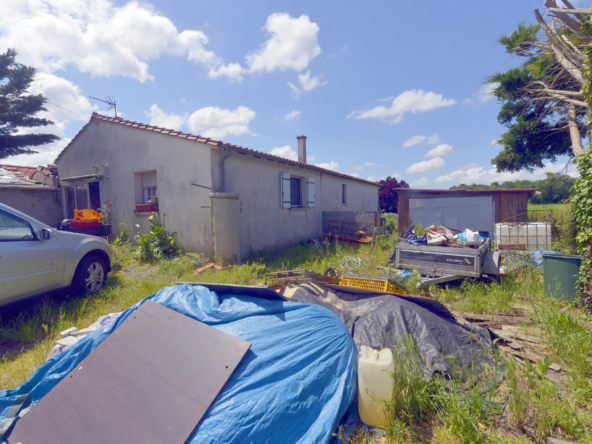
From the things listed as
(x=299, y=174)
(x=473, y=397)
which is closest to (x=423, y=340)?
(x=473, y=397)

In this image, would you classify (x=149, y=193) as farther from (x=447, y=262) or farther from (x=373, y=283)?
(x=447, y=262)

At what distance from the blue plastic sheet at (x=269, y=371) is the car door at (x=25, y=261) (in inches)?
69.2

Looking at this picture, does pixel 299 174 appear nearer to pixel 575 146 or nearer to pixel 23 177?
pixel 575 146

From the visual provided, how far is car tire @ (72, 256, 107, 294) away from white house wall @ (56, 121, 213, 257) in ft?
8.53

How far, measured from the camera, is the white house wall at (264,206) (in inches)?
310

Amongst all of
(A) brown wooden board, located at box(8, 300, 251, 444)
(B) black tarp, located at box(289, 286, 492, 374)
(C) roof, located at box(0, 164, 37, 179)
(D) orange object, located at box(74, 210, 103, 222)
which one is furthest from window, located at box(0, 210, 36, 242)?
(C) roof, located at box(0, 164, 37, 179)

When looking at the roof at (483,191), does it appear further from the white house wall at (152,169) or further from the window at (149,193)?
the window at (149,193)

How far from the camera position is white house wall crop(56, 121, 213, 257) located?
7.32 metres

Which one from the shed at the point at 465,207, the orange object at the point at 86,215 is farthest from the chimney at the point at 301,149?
the orange object at the point at 86,215

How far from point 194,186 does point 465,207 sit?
9.67 meters

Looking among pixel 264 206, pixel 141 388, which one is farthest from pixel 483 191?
pixel 141 388

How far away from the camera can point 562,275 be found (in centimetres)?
457

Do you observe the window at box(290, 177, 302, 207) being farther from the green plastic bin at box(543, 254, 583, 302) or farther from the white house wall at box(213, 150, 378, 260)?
the green plastic bin at box(543, 254, 583, 302)

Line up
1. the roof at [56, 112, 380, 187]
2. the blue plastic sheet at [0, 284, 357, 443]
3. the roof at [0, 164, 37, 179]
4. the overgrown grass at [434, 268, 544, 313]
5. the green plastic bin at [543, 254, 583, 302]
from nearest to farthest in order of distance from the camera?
the blue plastic sheet at [0, 284, 357, 443], the overgrown grass at [434, 268, 544, 313], the green plastic bin at [543, 254, 583, 302], the roof at [56, 112, 380, 187], the roof at [0, 164, 37, 179]
